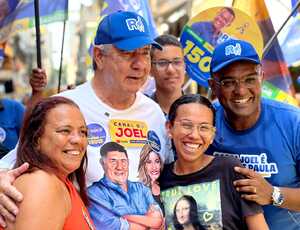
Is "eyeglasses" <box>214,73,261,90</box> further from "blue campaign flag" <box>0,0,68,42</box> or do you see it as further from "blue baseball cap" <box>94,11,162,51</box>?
"blue campaign flag" <box>0,0,68,42</box>

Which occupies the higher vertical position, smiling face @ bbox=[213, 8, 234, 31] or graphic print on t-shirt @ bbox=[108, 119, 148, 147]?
smiling face @ bbox=[213, 8, 234, 31]

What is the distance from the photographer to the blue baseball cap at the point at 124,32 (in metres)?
2.90

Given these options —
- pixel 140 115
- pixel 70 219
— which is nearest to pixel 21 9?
pixel 140 115

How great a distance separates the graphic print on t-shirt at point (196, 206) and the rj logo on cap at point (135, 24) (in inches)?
37.1

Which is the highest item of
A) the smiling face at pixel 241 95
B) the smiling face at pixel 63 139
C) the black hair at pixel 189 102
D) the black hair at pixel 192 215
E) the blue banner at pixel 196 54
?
the blue banner at pixel 196 54

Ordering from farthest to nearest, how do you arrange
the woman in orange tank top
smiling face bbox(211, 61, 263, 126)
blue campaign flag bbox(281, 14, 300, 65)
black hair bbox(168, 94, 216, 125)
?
blue campaign flag bbox(281, 14, 300, 65) < smiling face bbox(211, 61, 263, 126) < black hair bbox(168, 94, 216, 125) < the woman in orange tank top

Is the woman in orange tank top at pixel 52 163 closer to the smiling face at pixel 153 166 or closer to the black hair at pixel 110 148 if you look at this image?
the black hair at pixel 110 148

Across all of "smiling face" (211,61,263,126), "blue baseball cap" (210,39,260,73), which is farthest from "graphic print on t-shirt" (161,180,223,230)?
"blue baseball cap" (210,39,260,73)

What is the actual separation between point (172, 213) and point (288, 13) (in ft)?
9.03

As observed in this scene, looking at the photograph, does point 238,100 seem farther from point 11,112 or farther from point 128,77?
point 11,112

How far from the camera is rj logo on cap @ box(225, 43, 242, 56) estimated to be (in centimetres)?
313

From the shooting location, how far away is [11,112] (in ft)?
16.0

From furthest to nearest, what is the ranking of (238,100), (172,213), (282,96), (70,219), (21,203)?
(282,96) → (238,100) → (172,213) → (70,219) → (21,203)

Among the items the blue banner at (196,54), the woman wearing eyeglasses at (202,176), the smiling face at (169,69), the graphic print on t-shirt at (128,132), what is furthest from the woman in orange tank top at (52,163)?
the blue banner at (196,54)
